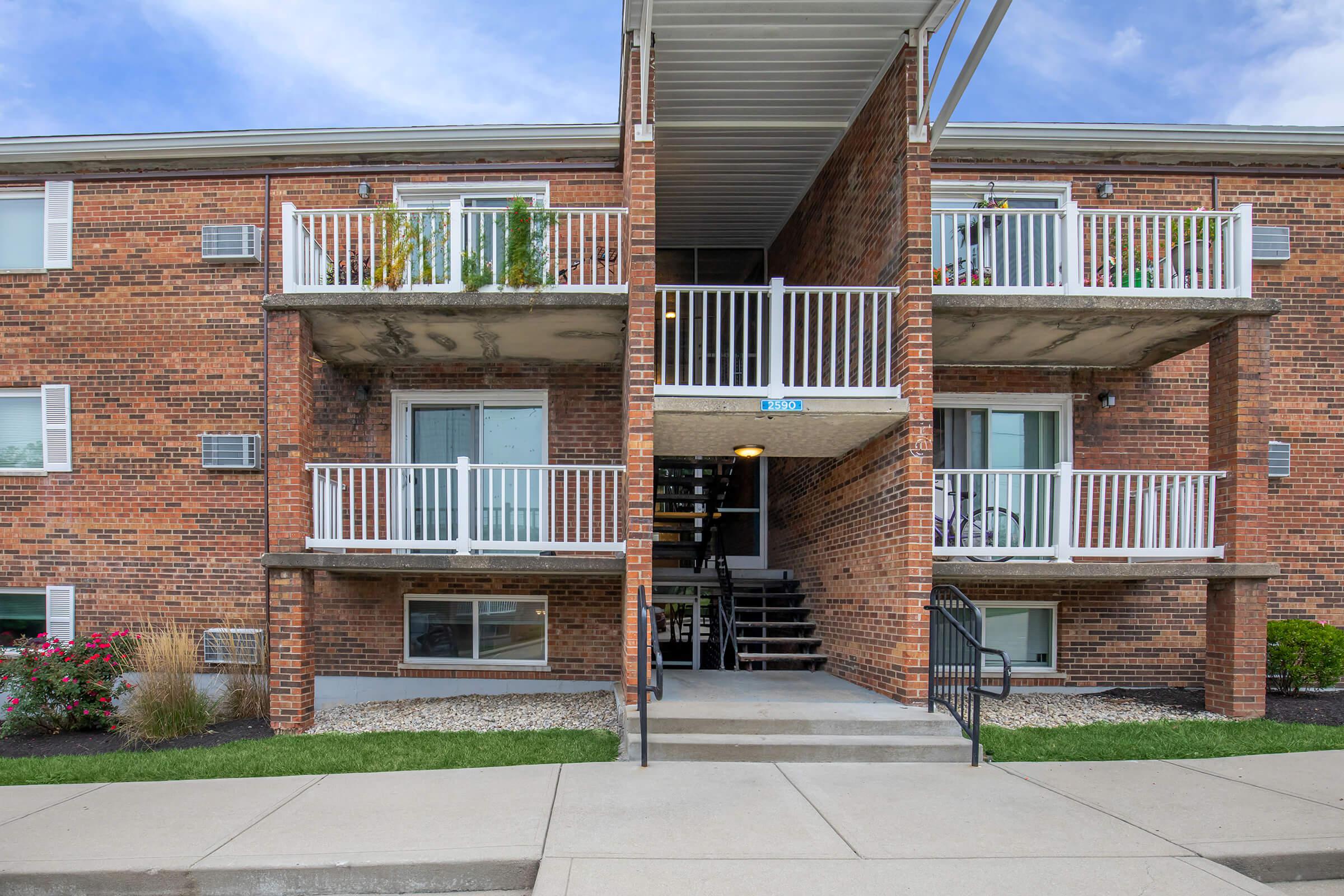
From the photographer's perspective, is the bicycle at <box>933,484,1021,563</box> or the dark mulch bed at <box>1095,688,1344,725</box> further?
the bicycle at <box>933,484,1021,563</box>

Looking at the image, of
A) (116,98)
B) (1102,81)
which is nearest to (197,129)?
(1102,81)

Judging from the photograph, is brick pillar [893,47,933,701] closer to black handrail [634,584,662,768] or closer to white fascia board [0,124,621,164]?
black handrail [634,584,662,768]

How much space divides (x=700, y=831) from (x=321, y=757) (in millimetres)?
3454

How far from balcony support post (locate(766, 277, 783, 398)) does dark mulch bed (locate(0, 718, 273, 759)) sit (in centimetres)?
562

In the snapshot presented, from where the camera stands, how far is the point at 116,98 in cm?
5925

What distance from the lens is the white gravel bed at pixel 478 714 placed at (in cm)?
780

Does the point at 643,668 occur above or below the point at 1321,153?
below

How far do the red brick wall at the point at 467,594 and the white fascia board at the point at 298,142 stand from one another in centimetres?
502

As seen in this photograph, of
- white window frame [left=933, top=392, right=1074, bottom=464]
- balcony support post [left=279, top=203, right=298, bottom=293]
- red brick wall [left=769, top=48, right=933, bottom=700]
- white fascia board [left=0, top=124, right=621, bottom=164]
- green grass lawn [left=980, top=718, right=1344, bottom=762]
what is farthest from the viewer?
white window frame [left=933, top=392, right=1074, bottom=464]

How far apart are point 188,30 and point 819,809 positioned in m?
62.1

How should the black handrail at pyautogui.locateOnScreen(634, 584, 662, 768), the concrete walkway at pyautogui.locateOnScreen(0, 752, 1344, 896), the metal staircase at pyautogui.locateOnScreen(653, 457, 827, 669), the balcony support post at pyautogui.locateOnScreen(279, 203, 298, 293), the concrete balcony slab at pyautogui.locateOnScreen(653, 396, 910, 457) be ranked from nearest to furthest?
the concrete walkway at pyautogui.locateOnScreen(0, 752, 1344, 896) → the black handrail at pyautogui.locateOnScreen(634, 584, 662, 768) → the concrete balcony slab at pyautogui.locateOnScreen(653, 396, 910, 457) → the balcony support post at pyautogui.locateOnScreen(279, 203, 298, 293) → the metal staircase at pyautogui.locateOnScreen(653, 457, 827, 669)

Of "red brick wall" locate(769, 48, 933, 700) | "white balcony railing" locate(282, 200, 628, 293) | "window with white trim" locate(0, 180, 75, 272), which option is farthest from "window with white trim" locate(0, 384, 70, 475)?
"red brick wall" locate(769, 48, 933, 700)

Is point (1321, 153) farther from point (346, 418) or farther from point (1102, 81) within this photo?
point (1102, 81)

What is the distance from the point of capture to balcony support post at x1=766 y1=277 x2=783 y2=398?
7531 mm
